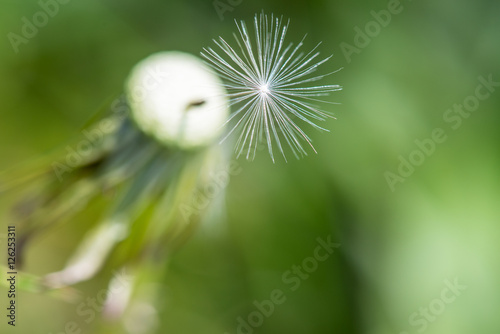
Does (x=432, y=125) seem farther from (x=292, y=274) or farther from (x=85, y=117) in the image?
(x=85, y=117)

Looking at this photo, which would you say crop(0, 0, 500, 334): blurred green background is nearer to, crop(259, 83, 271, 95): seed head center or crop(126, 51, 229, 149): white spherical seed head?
crop(126, 51, 229, 149): white spherical seed head

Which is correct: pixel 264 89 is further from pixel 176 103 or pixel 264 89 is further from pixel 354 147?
pixel 354 147

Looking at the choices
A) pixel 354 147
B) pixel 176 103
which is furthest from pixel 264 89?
pixel 354 147


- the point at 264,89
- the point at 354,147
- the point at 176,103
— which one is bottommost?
the point at 354,147

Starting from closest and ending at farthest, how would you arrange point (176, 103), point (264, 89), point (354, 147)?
1. point (264, 89)
2. point (176, 103)
3. point (354, 147)

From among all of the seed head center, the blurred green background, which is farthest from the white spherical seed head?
the blurred green background

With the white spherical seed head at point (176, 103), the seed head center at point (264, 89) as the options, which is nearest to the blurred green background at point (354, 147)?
the white spherical seed head at point (176, 103)
